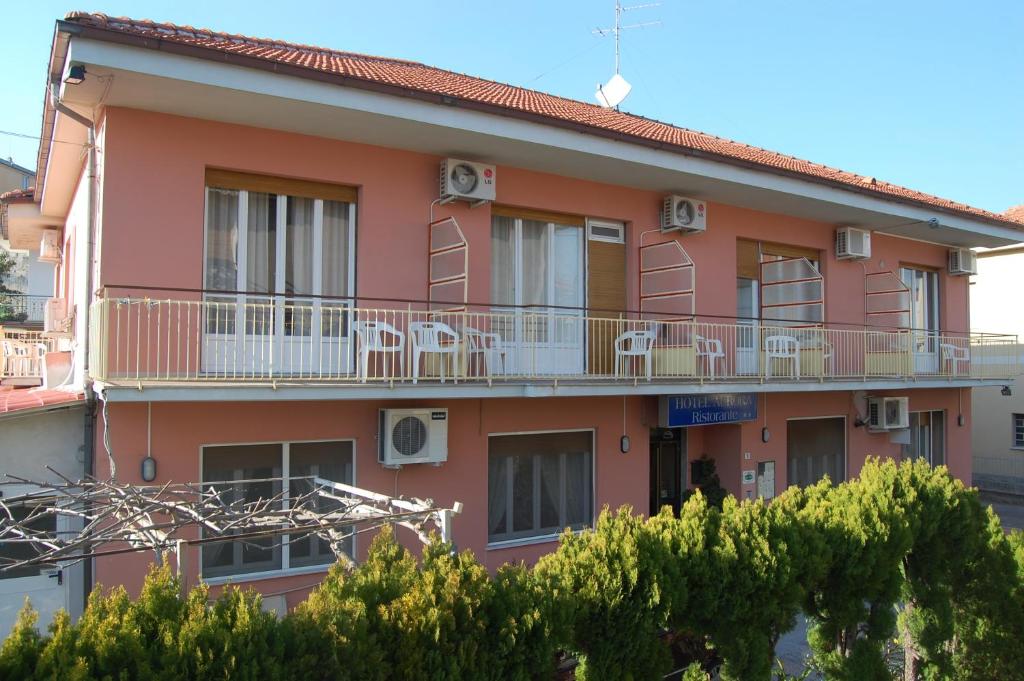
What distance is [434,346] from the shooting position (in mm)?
8922

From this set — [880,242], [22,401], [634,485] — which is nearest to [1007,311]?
[880,242]

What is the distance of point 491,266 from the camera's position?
34.7 ft

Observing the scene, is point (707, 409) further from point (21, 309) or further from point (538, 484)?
point (21, 309)

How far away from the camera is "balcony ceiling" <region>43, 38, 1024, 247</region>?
7.48 metres

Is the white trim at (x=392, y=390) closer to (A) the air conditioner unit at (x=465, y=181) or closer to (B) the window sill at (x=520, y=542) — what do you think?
(B) the window sill at (x=520, y=542)

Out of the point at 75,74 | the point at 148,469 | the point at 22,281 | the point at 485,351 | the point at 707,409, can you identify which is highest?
the point at 22,281

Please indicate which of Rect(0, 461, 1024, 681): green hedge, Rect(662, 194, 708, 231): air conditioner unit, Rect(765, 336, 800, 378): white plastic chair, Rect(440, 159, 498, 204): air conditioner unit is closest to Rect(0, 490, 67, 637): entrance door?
Rect(0, 461, 1024, 681): green hedge

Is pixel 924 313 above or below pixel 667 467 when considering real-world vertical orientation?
above

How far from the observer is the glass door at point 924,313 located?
1622cm

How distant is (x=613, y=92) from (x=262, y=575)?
38.8ft

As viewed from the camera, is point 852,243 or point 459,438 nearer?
point 459,438

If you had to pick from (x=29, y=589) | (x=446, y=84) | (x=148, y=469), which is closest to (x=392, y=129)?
(x=446, y=84)

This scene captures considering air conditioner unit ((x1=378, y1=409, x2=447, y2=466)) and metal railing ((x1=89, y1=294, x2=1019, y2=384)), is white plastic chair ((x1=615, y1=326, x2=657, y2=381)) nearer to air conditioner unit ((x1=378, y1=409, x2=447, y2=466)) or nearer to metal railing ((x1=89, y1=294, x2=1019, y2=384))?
metal railing ((x1=89, y1=294, x2=1019, y2=384))

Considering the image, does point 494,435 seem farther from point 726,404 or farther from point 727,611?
point 727,611
